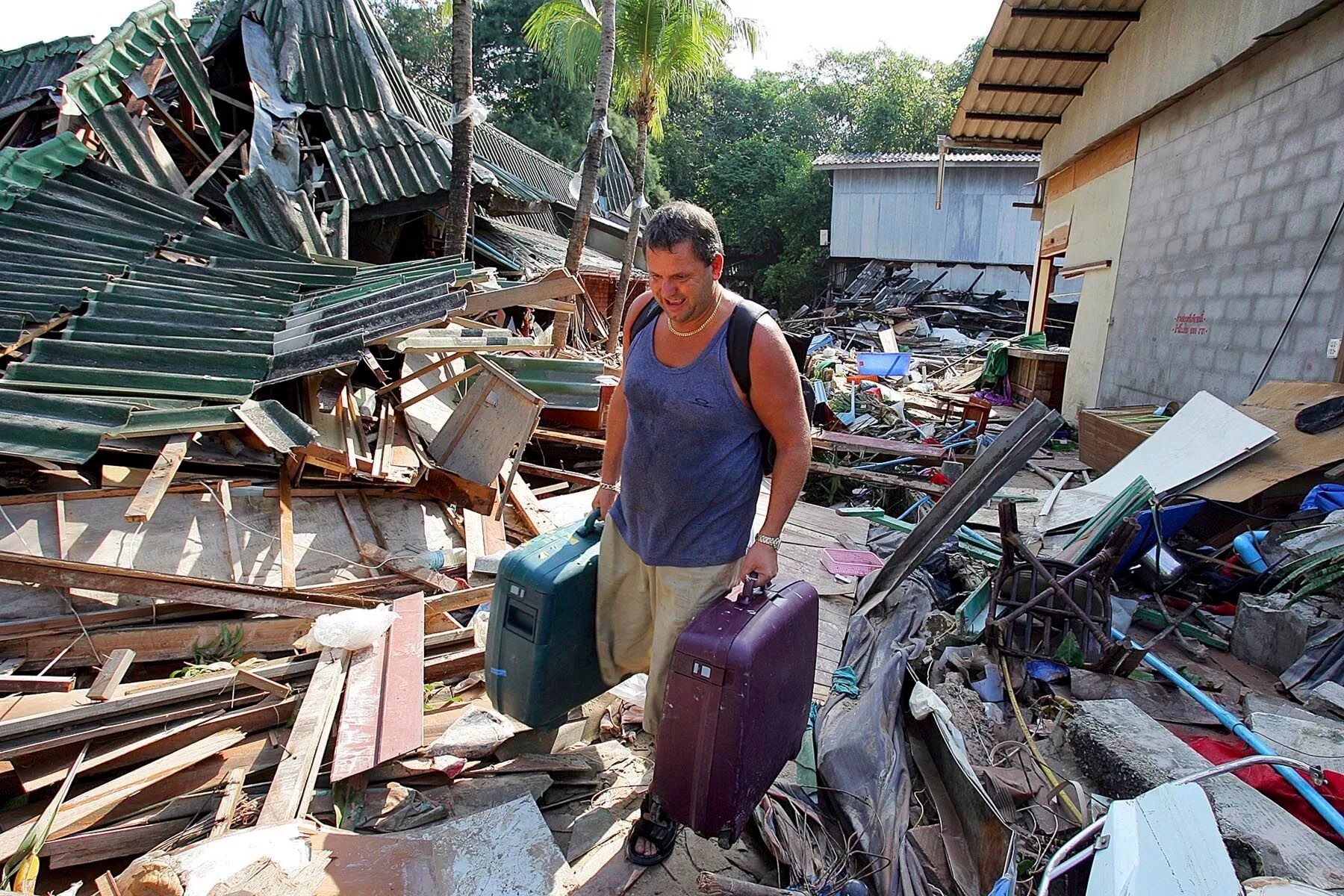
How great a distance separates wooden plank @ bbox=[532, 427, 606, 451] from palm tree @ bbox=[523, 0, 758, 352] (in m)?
6.74

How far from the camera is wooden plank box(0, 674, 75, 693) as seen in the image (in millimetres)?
3127

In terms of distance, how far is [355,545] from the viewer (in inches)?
182

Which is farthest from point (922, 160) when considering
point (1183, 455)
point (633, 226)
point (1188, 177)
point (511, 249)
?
point (1183, 455)

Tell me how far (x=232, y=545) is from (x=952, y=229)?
2497 centimetres

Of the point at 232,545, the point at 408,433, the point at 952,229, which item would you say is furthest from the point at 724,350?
the point at 952,229

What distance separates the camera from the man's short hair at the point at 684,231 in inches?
82.7

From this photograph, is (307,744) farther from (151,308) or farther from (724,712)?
(151,308)

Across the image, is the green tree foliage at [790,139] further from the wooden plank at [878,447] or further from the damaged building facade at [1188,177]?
the wooden plank at [878,447]

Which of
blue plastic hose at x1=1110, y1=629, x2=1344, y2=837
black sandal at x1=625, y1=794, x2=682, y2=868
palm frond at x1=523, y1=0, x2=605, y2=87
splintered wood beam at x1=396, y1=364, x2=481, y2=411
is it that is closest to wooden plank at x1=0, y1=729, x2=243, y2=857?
black sandal at x1=625, y1=794, x2=682, y2=868

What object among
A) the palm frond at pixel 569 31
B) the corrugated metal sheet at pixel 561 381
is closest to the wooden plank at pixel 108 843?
the corrugated metal sheet at pixel 561 381

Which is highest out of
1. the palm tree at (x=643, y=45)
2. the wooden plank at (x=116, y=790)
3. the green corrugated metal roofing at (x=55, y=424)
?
the palm tree at (x=643, y=45)

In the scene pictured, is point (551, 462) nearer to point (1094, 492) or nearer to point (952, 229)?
point (1094, 492)

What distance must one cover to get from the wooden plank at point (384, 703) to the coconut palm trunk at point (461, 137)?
5.90 m

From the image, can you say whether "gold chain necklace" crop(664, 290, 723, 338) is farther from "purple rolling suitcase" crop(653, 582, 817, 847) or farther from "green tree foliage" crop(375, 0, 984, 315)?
"green tree foliage" crop(375, 0, 984, 315)
